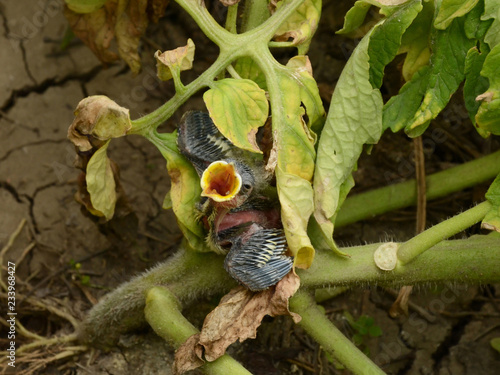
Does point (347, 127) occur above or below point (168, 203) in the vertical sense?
above

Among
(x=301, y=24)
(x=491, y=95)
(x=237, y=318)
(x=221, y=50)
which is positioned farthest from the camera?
(x=301, y=24)

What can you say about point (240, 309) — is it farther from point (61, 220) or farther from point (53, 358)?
point (61, 220)

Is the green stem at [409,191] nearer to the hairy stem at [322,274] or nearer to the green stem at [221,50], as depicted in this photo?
the hairy stem at [322,274]

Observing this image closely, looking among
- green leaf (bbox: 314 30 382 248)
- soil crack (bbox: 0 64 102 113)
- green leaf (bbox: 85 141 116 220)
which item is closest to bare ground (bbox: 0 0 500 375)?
soil crack (bbox: 0 64 102 113)

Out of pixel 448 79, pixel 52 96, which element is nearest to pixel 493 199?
pixel 448 79

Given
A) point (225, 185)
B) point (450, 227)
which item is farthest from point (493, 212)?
point (225, 185)

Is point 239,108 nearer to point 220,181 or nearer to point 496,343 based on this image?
point 220,181

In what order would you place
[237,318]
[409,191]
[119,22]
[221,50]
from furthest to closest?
[409,191]
[119,22]
[221,50]
[237,318]
